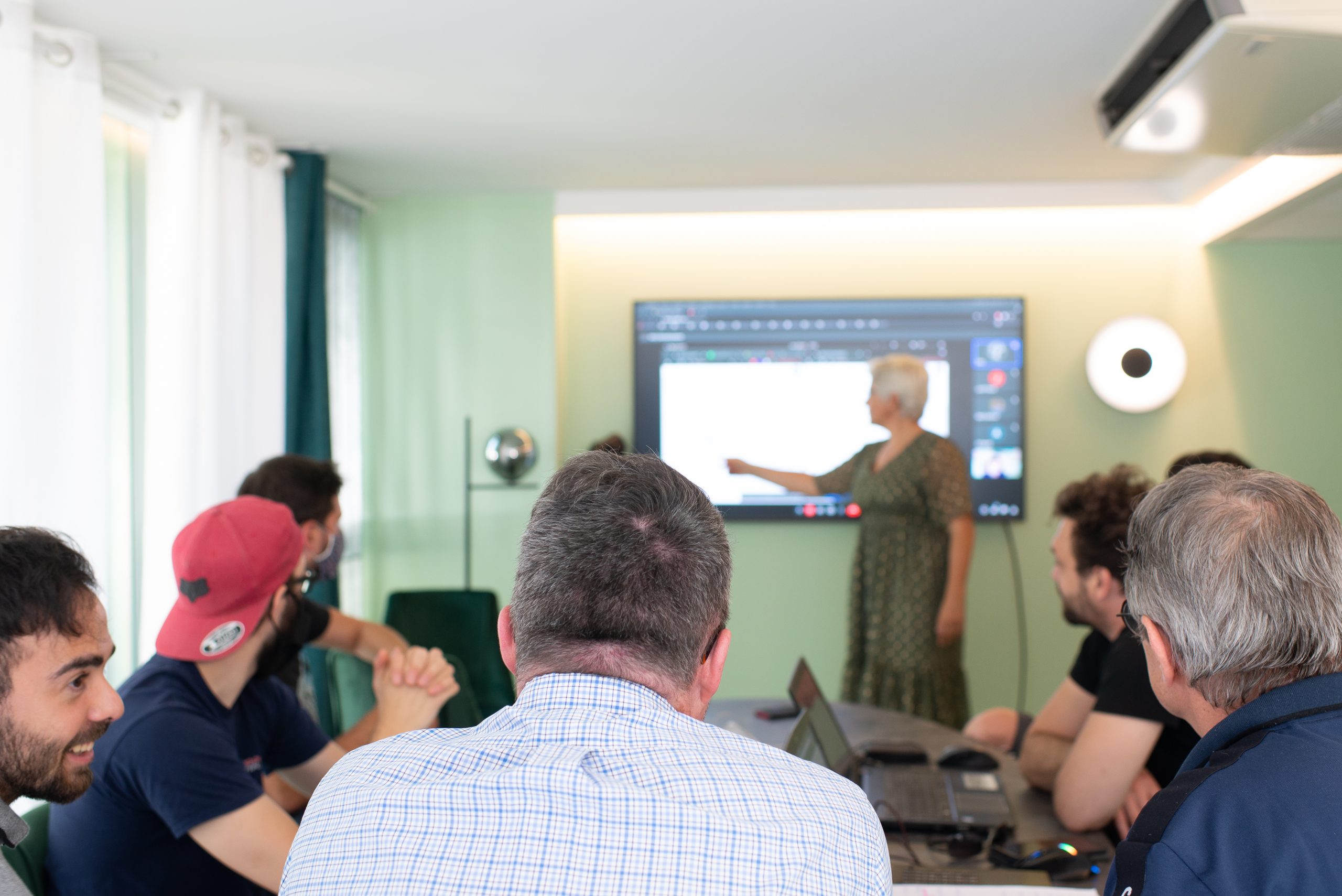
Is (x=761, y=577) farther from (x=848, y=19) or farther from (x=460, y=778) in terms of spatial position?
(x=460, y=778)

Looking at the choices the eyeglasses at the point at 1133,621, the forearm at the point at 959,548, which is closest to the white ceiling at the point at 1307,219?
the forearm at the point at 959,548

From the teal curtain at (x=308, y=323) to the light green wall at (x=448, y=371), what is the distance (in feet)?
2.07

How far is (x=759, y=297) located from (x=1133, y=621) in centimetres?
346

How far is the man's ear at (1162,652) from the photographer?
1196mm

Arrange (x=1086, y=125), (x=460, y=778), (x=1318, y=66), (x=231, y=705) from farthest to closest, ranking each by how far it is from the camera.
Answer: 1. (x=1086, y=125)
2. (x=1318, y=66)
3. (x=231, y=705)
4. (x=460, y=778)

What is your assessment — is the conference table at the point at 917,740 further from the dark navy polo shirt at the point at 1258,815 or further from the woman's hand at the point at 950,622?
the woman's hand at the point at 950,622

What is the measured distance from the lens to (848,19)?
102 inches

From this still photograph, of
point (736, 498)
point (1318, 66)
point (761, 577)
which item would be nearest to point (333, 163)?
point (736, 498)

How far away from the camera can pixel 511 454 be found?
173 inches

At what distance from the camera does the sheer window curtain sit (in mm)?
2391

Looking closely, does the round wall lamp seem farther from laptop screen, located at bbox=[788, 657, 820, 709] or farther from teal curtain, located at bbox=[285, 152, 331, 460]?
teal curtain, located at bbox=[285, 152, 331, 460]

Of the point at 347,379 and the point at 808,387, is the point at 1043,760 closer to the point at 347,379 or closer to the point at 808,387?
the point at 808,387

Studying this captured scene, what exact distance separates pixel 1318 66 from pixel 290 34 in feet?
8.26

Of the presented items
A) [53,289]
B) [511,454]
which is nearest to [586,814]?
[53,289]
